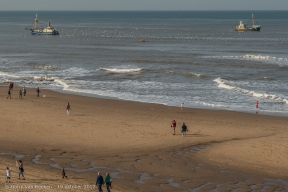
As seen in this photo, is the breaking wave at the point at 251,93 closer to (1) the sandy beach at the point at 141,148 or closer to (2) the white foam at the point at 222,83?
(2) the white foam at the point at 222,83

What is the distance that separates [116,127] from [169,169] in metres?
8.24

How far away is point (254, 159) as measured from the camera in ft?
76.2

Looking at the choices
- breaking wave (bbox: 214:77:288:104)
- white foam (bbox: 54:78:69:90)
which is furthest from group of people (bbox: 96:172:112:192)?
white foam (bbox: 54:78:69:90)

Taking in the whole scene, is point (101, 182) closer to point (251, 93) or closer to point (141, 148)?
point (141, 148)

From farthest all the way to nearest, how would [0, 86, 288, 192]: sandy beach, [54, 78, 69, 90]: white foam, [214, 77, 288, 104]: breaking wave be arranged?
[54, 78, 69, 90]: white foam → [214, 77, 288, 104]: breaking wave → [0, 86, 288, 192]: sandy beach

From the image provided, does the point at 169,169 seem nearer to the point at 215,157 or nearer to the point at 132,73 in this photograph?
the point at 215,157

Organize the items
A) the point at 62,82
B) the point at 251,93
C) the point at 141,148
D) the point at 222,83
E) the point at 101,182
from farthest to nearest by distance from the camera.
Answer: the point at 62,82 → the point at 222,83 → the point at 251,93 → the point at 141,148 → the point at 101,182

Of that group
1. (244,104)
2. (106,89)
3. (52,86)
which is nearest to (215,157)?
(244,104)

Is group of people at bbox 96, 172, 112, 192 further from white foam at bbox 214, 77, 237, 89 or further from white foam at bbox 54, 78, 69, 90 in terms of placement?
white foam at bbox 214, 77, 237, 89

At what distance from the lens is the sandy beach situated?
1983cm

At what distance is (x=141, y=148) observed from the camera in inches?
982

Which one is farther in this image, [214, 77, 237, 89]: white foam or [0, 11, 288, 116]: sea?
[214, 77, 237, 89]: white foam

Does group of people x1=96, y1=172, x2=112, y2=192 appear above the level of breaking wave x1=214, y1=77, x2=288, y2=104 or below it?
below

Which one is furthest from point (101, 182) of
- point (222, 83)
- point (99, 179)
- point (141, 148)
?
point (222, 83)
